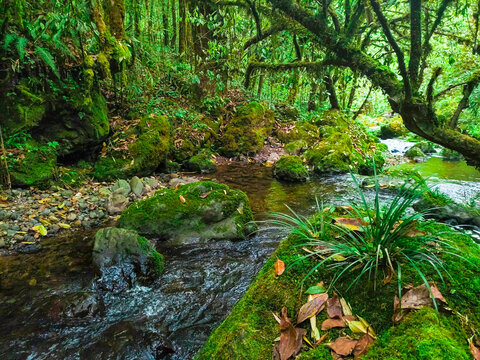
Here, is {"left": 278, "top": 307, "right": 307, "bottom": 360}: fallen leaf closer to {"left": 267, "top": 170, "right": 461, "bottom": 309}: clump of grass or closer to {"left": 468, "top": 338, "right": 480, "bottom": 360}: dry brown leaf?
{"left": 267, "top": 170, "right": 461, "bottom": 309}: clump of grass

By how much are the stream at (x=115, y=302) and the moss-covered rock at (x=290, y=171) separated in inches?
145

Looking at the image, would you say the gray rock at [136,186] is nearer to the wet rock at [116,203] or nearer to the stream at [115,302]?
the wet rock at [116,203]

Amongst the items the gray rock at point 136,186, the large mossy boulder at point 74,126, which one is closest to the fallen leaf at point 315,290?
the gray rock at point 136,186

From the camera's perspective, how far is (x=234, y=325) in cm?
149

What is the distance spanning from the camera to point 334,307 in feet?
4.85

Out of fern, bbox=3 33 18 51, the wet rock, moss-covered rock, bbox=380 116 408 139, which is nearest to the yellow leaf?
the wet rock

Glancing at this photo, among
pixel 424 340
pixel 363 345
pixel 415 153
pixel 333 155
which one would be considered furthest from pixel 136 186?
pixel 415 153

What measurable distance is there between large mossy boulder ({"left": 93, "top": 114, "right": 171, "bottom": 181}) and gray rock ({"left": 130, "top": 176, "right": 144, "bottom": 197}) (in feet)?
1.98

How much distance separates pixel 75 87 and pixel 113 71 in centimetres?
127

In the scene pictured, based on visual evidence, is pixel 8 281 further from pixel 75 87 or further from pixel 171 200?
pixel 75 87

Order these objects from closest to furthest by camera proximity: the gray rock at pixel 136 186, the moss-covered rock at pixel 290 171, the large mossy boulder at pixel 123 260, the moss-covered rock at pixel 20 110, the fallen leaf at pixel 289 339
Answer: the fallen leaf at pixel 289 339 < the large mossy boulder at pixel 123 260 < the moss-covered rock at pixel 20 110 < the gray rock at pixel 136 186 < the moss-covered rock at pixel 290 171

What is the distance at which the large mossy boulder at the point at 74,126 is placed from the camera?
625cm

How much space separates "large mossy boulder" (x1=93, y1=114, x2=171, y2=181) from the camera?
685 cm

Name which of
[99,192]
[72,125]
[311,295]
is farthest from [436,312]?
[72,125]
